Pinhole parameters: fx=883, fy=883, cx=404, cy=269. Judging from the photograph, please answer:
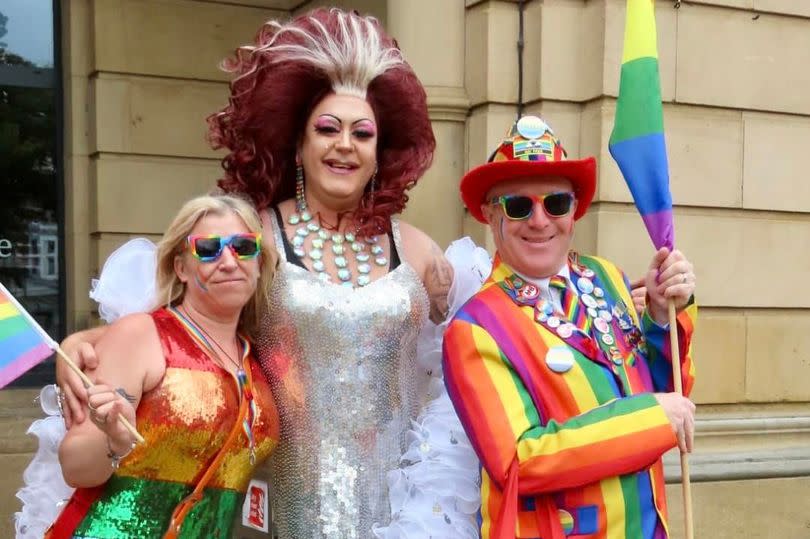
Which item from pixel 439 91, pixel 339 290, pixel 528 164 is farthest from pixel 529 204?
pixel 439 91

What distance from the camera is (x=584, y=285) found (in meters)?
2.21

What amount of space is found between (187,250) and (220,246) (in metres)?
0.11

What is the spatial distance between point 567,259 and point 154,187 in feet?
14.6

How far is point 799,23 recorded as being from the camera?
15.5 feet

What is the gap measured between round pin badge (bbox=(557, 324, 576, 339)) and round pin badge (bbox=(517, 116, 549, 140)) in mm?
457

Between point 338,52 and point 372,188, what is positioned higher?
point 338,52

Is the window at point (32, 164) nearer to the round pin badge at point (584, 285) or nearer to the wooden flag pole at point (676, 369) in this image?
the round pin badge at point (584, 285)

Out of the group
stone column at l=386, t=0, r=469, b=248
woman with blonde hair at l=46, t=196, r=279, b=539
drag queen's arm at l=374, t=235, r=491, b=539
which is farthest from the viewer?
stone column at l=386, t=0, r=469, b=248

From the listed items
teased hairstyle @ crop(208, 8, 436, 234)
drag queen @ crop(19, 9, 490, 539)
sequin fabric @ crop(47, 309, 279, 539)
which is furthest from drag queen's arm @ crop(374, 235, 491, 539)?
sequin fabric @ crop(47, 309, 279, 539)

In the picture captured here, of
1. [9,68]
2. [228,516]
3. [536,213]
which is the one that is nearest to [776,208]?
[536,213]

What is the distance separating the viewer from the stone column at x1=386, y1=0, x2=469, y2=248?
14.9 feet

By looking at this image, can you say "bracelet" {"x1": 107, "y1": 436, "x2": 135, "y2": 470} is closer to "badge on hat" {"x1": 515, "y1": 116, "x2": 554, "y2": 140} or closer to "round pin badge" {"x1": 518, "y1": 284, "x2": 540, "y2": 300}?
"round pin badge" {"x1": 518, "y1": 284, "x2": 540, "y2": 300}

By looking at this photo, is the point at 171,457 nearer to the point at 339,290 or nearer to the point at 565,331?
the point at 339,290

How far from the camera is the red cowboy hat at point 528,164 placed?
2.06m
